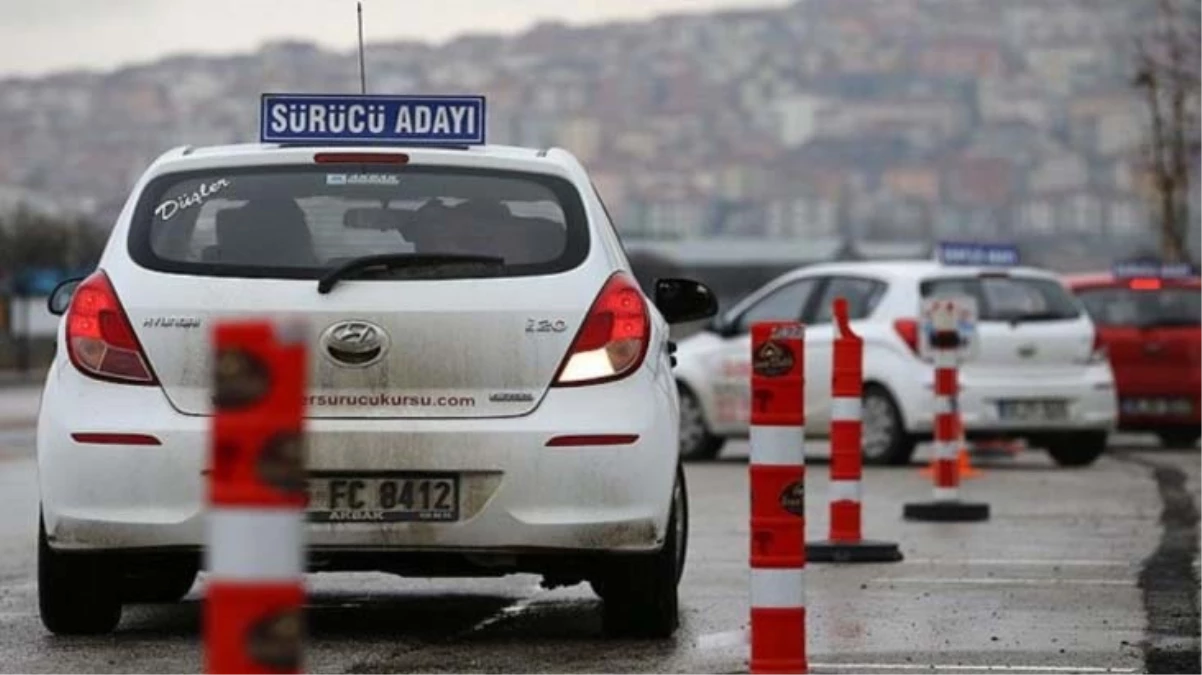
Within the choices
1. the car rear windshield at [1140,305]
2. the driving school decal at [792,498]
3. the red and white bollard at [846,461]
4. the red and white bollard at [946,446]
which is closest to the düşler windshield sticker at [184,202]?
the driving school decal at [792,498]

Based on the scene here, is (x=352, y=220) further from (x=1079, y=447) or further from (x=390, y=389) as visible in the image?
(x=1079, y=447)

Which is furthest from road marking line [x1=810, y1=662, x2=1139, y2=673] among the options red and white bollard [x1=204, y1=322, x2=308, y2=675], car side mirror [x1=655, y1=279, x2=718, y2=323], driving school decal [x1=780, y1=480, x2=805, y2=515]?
red and white bollard [x1=204, y1=322, x2=308, y2=675]

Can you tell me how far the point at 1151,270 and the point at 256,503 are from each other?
23.6 m

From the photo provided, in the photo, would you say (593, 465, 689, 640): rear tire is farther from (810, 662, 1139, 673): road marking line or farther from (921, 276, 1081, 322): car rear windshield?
(921, 276, 1081, 322): car rear windshield

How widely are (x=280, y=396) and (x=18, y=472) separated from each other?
56.6ft

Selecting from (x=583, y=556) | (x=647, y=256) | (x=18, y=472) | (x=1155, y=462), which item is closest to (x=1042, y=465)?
(x=1155, y=462)

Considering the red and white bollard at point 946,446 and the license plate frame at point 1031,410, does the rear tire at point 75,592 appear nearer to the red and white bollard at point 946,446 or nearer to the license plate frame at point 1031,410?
the red and white bollard at point 946,446

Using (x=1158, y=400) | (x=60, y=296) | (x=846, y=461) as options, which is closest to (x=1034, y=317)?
(x=1158, y=400)

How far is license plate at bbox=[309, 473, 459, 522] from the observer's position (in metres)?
9.44

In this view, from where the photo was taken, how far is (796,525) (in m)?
8.73

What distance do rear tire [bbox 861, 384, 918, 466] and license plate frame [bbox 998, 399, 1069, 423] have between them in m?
0.64

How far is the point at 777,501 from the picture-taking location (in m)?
8.73

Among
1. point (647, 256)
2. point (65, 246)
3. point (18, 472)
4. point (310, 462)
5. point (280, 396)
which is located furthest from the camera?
point (647, 256)

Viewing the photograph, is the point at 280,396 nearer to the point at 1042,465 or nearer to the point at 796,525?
the point at 796,525
